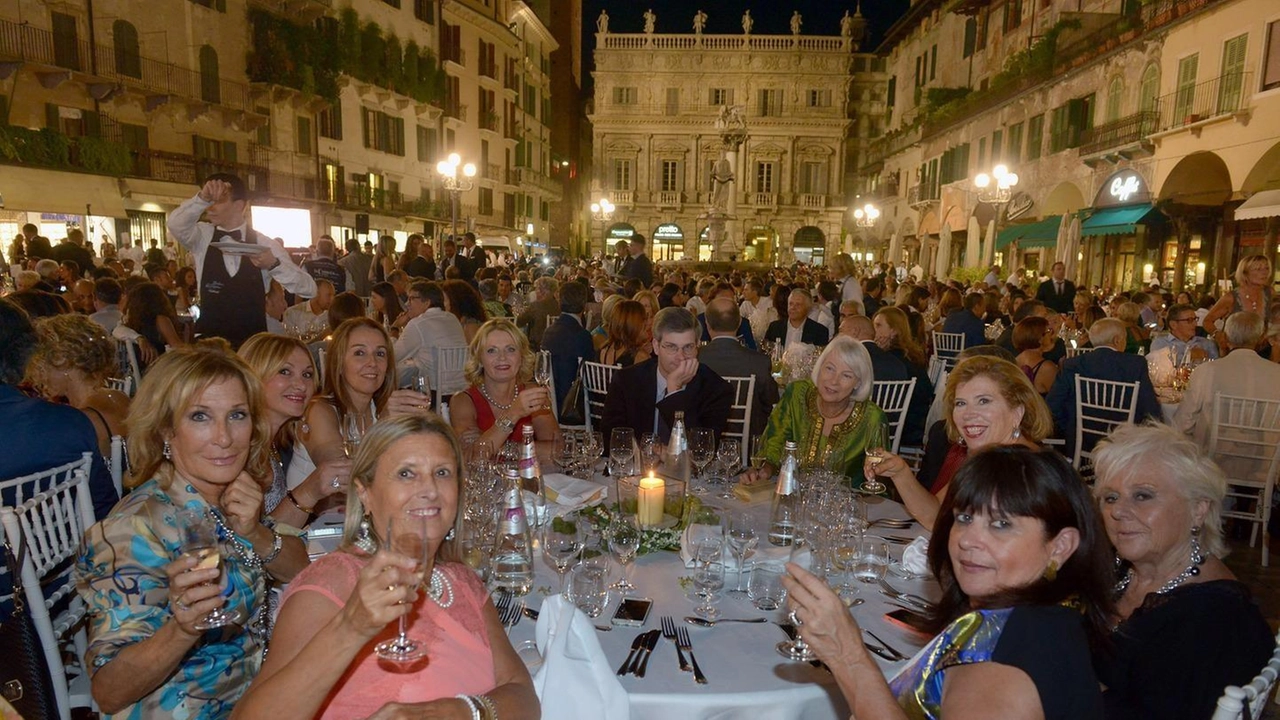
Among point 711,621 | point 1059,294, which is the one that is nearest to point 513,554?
point 711,621

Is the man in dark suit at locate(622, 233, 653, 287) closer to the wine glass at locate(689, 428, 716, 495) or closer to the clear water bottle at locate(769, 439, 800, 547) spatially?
the wine glass at locate(689, 428, 716, 495)

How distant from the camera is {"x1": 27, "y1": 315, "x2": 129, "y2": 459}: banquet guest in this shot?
3.39 metres

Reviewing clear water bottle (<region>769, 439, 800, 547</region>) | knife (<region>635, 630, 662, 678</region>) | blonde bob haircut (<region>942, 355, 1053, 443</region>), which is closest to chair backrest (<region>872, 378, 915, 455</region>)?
blonde bob haircut (<region>942, 355, 1053, 443</region>)

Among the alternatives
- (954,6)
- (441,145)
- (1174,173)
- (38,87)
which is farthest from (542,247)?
(1174,173)

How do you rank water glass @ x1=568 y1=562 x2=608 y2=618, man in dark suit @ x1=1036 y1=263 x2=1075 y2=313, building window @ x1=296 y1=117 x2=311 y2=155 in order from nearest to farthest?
water glass @ x1=568 y1=562 x2=608 y2=618
man in dark suit @ x1=1036 y1=263 x2=1075 y2=313
building window @ x1=296 y1=117 x2=311 y2=155

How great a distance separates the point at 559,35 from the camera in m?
47.6

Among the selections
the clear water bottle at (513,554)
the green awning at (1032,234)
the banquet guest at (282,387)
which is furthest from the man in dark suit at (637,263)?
the green awning at (1032,234)

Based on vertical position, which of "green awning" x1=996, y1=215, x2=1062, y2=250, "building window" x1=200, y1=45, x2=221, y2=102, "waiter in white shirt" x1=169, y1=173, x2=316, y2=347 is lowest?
"waiter in white shirt" x1=169, y1=173, x2=316, y2=347

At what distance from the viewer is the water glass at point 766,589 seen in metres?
2.22

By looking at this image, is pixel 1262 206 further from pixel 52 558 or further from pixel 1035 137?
pixel 52 558

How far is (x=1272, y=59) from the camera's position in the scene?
11.5 m

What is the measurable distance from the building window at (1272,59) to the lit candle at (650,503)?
13609 mm

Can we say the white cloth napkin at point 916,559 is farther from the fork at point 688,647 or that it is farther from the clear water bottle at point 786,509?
the fork at point 688,647

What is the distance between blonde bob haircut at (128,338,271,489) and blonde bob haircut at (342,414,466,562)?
1.66 feet
